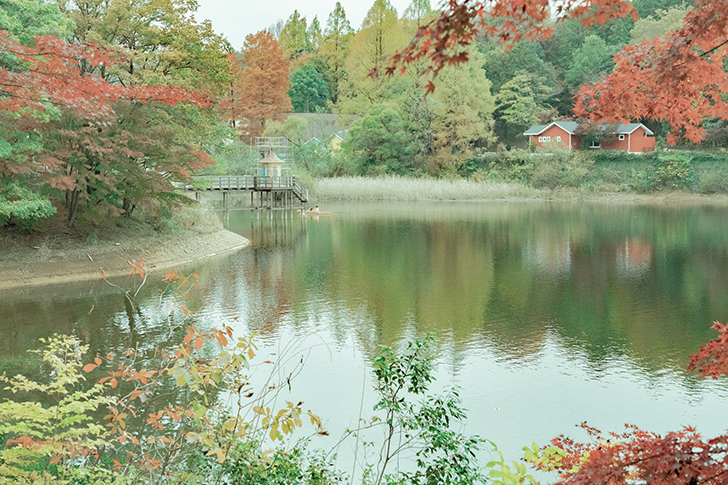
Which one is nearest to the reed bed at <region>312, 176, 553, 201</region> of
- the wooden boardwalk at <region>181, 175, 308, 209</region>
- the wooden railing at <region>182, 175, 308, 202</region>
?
the wooden boardwalk at <region>181, 175, 308, 209</region>

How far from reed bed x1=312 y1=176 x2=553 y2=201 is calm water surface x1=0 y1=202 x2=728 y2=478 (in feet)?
59.4

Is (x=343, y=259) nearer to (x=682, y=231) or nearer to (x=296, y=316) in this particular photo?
(x=296, y=316)

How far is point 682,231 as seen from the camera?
26.6 m

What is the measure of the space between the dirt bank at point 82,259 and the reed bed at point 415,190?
24.8 metres

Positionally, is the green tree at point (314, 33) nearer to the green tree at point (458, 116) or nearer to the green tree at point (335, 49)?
the green tree at point (335, 49)

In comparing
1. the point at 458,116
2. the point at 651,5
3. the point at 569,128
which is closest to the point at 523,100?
the point at 569,128

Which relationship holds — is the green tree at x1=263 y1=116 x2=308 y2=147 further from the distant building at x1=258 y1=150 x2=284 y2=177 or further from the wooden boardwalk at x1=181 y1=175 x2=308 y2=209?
the distant building at x1=258 y1=150 x2=284 y2=177

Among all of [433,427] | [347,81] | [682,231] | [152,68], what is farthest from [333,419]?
[347,81]

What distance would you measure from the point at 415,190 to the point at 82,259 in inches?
1170

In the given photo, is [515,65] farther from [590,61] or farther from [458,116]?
[458,116]

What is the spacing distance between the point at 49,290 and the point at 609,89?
13.9 metres

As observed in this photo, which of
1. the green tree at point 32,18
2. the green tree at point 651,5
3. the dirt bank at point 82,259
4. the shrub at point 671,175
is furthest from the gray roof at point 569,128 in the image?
the green tree at point 32,18

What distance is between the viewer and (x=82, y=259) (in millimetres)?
17109

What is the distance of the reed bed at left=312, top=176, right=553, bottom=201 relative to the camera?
145ft
